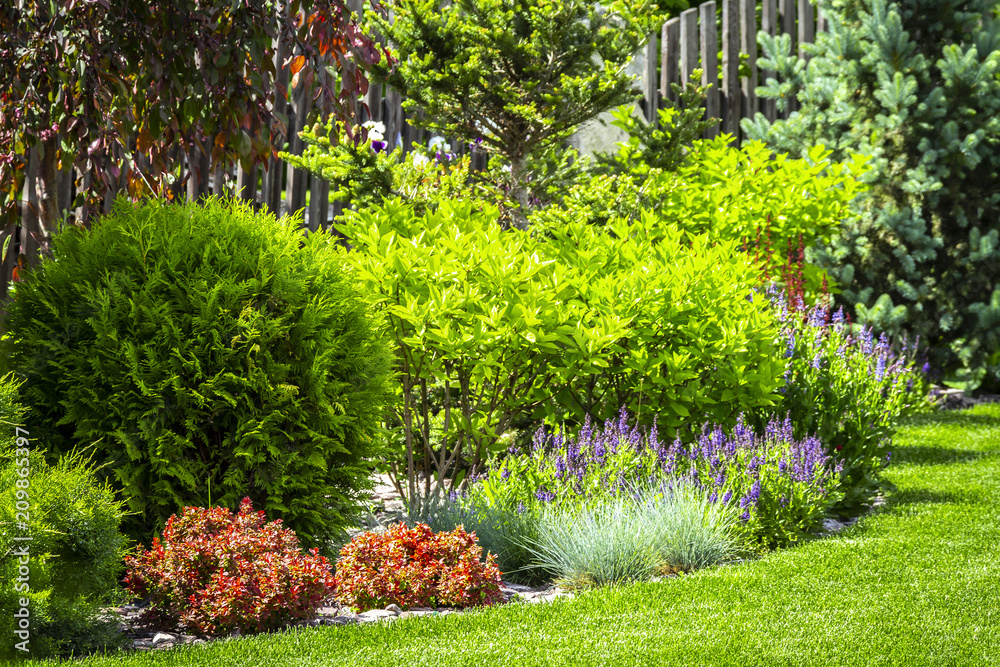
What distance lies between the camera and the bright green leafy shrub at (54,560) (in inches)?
108

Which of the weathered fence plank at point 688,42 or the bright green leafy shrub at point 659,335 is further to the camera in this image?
the weathered fence plank at point 688,42

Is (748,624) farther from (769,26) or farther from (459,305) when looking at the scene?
(769,26)

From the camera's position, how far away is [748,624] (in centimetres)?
330

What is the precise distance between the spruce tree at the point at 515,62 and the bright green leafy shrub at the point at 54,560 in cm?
401

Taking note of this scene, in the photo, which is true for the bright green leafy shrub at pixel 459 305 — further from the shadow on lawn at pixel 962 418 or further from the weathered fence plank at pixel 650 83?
the weathered fence plank at pixel 650 83

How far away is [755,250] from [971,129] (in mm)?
3272

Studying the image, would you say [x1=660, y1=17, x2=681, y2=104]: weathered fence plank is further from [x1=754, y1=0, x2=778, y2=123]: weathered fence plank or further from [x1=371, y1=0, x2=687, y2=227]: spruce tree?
[x1=371, y1=0, x2=687, y2=227]: spruce tree

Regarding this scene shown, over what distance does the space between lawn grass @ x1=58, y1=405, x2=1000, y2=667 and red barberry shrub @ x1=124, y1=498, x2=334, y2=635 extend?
151 mm

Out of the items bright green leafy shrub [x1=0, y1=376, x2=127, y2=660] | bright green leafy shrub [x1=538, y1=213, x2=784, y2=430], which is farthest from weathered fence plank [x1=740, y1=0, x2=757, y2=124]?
bright green leafy shrub [x1=0, y1=376, x2=127, y2=660]

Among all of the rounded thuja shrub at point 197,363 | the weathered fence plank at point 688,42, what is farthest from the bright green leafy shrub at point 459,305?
the weathered fence plank at point 688,42

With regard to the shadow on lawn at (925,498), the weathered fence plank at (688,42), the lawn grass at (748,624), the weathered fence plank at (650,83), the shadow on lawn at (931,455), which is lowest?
the lawn grass at (748,624)

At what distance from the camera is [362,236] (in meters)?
4.70

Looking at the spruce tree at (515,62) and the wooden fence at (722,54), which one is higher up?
the wooden fence at (722,54)

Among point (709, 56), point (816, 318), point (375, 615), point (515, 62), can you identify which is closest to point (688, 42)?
point (709, 56)
